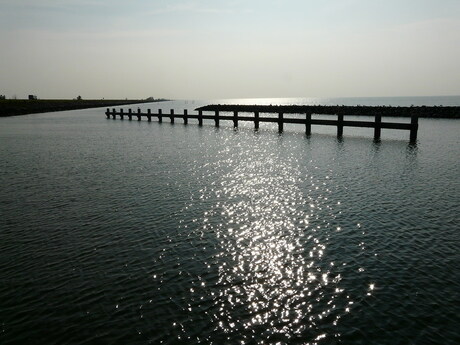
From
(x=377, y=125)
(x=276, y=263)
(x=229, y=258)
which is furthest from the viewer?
(x=377, y=125)

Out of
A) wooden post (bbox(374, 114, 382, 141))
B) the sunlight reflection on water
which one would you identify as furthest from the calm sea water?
wooden post (bbox(374, 114, 382, 141))

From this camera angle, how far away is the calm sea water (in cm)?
603

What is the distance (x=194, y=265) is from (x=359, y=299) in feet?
11.8

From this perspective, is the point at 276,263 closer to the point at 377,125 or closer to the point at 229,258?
the point at 229,258

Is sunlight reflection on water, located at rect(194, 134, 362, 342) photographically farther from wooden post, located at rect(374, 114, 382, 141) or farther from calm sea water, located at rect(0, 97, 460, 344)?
wooden post, located at rect(374, 114, 382, 141)

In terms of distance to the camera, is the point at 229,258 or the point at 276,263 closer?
the point at 276,263

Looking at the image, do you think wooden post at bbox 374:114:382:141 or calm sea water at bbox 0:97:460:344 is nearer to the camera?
calm sea water at bbox 0:97:460:344

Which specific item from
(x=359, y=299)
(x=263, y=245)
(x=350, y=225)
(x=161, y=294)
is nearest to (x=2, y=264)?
(x=161, y=294)

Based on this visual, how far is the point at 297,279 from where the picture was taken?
754 cm

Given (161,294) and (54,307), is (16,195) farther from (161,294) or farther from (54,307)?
(161,294)

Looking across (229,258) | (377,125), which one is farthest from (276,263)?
(377,125)

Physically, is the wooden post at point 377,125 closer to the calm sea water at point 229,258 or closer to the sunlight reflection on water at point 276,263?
the calm sea water at point 229,258

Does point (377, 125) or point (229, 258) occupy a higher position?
point (377, 125)

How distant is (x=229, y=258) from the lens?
8.55 meters
